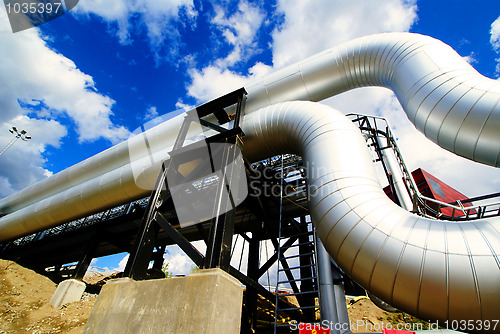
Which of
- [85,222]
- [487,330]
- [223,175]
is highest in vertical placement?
[85,222]

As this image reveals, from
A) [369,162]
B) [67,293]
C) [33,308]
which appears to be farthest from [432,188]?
[33,308]

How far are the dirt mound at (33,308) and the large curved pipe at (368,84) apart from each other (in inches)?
76.4

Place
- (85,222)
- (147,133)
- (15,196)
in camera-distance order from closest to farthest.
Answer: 1. (147,133)
2. (85,222)
3. (15,196)

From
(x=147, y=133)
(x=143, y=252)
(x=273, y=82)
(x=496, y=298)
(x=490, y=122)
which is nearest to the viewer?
(x=496, y=298)

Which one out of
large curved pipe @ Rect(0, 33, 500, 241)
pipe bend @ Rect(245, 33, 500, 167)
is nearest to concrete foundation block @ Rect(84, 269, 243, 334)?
large curved pipe @ Rect(0, 33, 500, 241)

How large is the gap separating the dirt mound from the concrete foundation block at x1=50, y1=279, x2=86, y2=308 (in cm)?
17

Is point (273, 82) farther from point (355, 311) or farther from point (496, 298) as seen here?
point (355, 311)

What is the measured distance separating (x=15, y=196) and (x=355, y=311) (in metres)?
16.7

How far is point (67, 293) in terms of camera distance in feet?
23.7

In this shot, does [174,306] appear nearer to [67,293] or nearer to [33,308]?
[33,308]

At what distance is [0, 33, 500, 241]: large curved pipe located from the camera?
9.50ft

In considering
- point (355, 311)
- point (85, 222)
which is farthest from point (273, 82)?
point (85, 222)

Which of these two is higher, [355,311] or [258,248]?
[258,248]

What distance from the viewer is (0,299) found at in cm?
668
